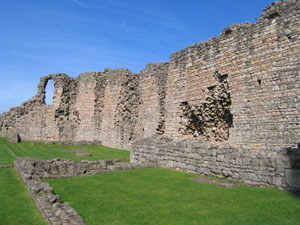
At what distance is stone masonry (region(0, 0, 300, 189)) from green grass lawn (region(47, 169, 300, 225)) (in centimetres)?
115

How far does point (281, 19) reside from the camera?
1105 centimetres

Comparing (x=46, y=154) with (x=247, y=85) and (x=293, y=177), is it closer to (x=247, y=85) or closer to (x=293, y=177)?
(x=247, y=85)

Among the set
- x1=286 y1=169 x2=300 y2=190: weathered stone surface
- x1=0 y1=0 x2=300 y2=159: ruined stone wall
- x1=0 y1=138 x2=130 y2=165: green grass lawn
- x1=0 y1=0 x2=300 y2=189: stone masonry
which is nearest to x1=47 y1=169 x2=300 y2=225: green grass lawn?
x1=286 y1=169 x2=300 y2=190: weathered stone surface

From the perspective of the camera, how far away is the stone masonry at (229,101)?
371 inches

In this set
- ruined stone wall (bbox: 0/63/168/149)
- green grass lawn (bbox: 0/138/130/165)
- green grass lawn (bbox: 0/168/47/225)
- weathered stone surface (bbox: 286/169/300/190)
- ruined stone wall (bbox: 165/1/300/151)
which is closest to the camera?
green grass lawn (bbox: 0/168/47/225)

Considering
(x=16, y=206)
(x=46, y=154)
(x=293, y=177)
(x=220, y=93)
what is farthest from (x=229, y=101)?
(x=46, y=154)

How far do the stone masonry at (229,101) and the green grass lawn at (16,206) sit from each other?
5.45 m

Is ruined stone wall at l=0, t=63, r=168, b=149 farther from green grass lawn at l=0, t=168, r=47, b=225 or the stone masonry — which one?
green grass lawn at l=0, t=168, r=47, b=225

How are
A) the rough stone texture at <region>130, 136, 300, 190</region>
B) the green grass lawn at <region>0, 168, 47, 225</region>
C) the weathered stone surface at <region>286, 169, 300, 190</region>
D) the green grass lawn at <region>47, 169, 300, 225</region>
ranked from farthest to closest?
the rough stone texture at <region>130, 136, 300, 190</region>
the weathered stone surface at <region>286, 169, 300, 190</region>
the green grass lawn at <region>0, 168, 47, 225</region>
the green grass lawn at <region>47, 169, 300, 225</region>

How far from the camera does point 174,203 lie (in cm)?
616

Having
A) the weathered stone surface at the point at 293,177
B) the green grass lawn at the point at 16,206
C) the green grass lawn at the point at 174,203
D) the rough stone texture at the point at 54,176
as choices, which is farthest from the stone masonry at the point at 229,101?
the green grass lawn at the point at 16,206

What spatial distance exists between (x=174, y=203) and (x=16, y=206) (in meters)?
3.44

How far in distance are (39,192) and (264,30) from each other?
10.4 m

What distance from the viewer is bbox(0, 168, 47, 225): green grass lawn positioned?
529 centimetres
